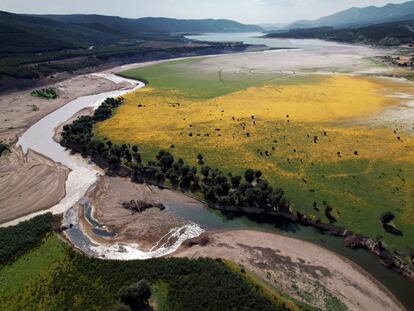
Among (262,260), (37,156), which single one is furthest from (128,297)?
(37,156)

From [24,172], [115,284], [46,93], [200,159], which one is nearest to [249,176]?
[200,159]

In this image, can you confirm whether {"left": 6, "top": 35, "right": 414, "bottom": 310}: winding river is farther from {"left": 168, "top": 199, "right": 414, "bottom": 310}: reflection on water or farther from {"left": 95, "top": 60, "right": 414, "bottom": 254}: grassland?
{"left": 95, "top": 60, "right": 414, "bottom": 254}: grassland

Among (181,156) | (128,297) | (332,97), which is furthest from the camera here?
(332,97)

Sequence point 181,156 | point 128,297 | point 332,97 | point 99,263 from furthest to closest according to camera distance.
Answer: point 332,97, point 181,156, point 99,263, point 128,297

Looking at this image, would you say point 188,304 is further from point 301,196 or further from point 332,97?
point 332,97

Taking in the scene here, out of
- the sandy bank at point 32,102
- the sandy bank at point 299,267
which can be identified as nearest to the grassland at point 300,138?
the sandy bank at point 299,267

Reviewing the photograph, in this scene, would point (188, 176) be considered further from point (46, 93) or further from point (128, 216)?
point (46, 93)

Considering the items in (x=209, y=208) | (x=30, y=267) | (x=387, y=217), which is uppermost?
(x=387, y=217)
